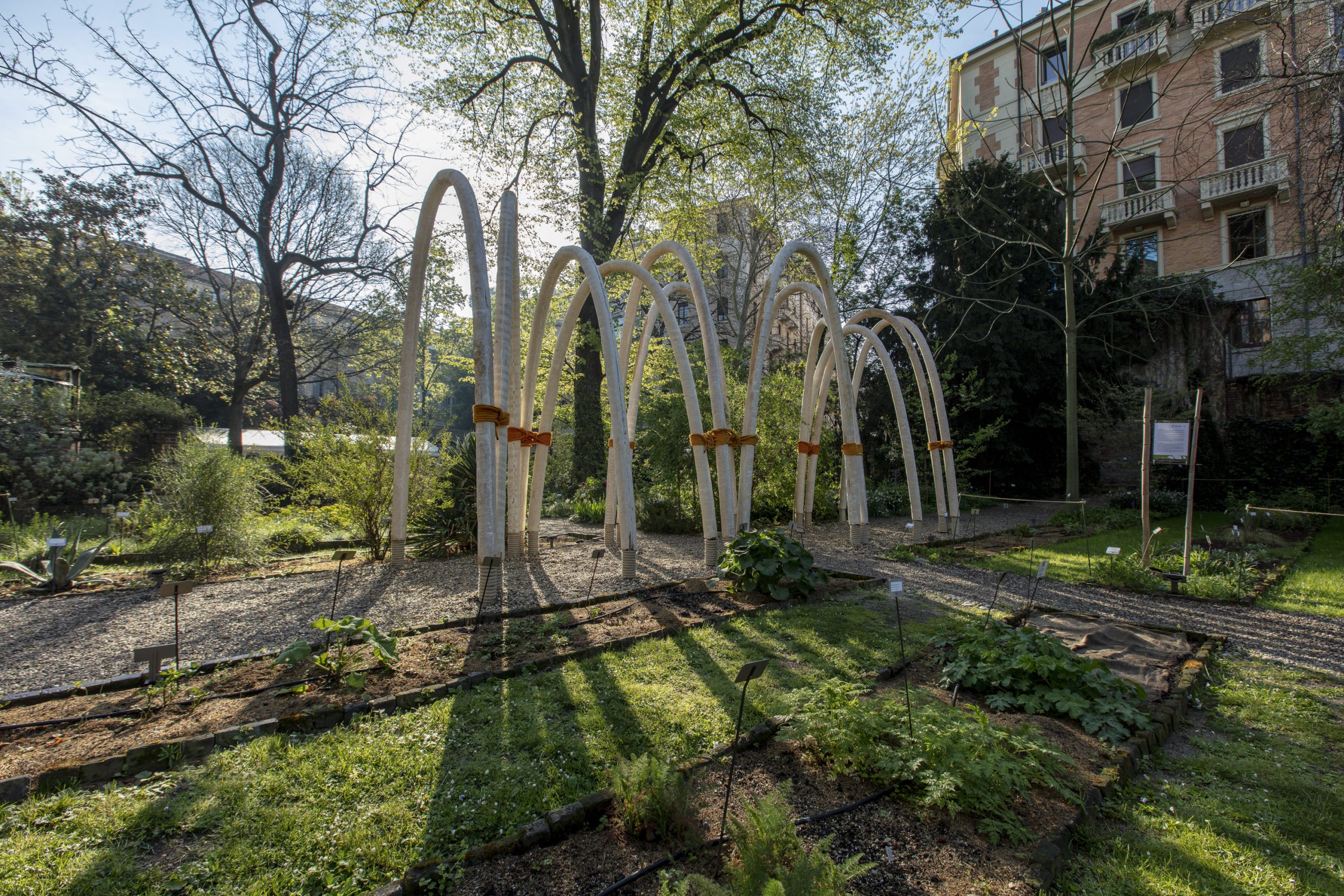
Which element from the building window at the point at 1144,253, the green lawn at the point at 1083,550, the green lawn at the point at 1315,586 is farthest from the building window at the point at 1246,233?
the green lawn at the point at 1315,586

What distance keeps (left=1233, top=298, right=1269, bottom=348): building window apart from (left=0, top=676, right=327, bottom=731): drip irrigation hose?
81.9 ft

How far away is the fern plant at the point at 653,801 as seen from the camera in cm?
223

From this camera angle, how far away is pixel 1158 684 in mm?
3840

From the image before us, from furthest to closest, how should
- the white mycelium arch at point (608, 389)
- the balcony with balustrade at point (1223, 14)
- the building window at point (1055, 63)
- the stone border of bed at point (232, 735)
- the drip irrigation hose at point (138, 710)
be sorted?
the building window at point (1055, 63) → the balcony with balustrade at point (1223, 14) → the white mycelium arch at point (608, 389) → the drip irrigation hose at point (138, 710) → the stone border of bed at point (232, 735)

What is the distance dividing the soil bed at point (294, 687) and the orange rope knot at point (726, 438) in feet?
6.93

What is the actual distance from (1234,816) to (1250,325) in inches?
900

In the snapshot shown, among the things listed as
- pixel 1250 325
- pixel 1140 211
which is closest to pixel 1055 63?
pixel 1140 211

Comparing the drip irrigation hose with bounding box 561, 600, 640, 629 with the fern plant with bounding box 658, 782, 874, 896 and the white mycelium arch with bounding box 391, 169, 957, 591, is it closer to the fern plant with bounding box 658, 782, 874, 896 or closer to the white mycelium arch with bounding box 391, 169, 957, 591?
the white mycelium arch with bounding box 391, 169, 957, 591

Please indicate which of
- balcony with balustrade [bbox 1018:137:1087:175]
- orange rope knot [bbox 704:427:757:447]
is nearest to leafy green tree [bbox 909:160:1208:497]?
balcony with balustrade [bbox 1018:137:1087:175]

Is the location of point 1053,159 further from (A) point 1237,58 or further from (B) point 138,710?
(B) point 138,710

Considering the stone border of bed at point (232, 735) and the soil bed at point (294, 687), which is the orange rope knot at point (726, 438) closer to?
the soil bed at point (294, 687)

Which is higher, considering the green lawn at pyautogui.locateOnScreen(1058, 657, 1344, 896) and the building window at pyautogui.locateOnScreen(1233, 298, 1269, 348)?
the building window at pyautogui.locateOnScreen(1233, 298, 1269, 348)

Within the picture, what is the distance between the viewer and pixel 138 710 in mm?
3199

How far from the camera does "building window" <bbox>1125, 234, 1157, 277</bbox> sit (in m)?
17.9
